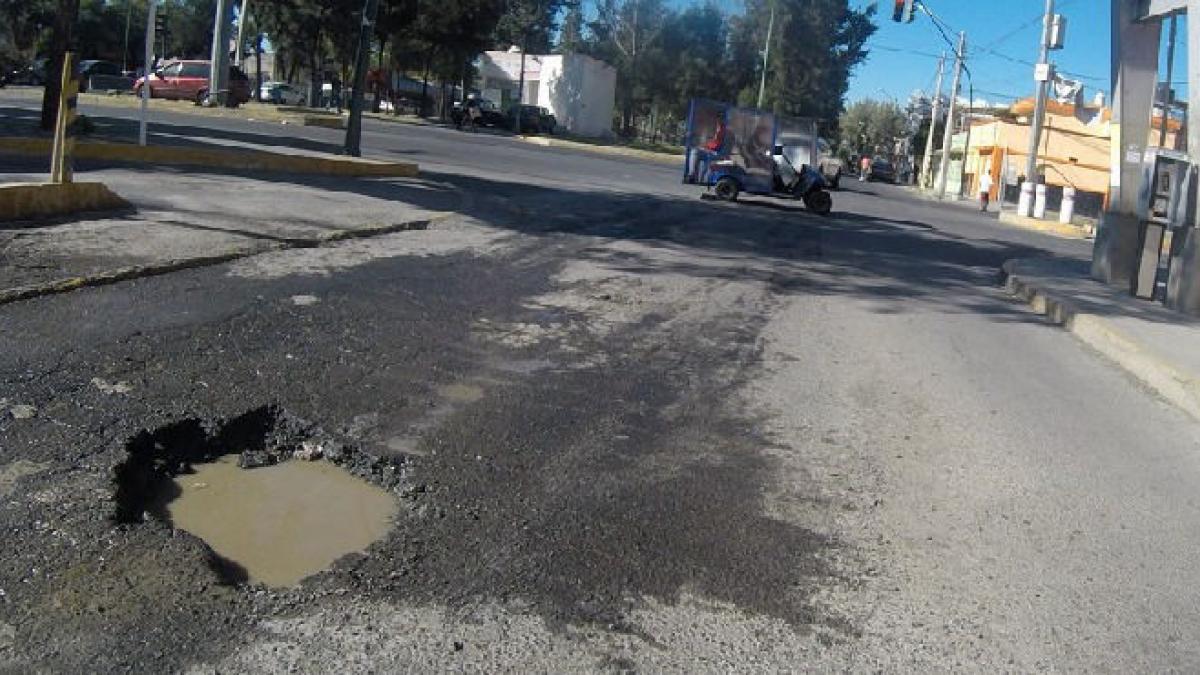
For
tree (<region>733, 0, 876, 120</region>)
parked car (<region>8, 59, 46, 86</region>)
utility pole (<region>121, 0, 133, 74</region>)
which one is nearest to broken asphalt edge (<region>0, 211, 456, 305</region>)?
parked car (<region>8, 59, 46, 86</region>)

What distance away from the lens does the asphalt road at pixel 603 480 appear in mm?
3854

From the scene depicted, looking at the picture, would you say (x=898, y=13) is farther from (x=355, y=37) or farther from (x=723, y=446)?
(x=355, y=37)

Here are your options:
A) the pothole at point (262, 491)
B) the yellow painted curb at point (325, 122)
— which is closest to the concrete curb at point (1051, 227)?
the yellow painted curb at point (325, 122)

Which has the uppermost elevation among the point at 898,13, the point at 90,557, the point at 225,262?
the point at 898,13

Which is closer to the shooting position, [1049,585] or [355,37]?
[1049,585]

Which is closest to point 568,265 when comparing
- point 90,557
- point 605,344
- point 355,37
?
point 605,344

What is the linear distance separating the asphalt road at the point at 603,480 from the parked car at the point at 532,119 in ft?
150

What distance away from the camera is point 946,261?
59.8 feet

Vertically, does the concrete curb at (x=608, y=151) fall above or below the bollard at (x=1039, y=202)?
above

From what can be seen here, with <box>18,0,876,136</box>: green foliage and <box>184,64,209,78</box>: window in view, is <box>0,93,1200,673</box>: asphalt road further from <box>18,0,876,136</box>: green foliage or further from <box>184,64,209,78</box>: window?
<box>18,0,876,136</box>: green foliage

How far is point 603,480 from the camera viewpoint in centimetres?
545

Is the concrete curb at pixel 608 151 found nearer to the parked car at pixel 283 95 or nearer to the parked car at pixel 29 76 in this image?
the parked car at pixel 283 95

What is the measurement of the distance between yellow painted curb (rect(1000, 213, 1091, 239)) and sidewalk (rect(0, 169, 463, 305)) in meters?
20.7

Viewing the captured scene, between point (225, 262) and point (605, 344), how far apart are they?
135 inches
